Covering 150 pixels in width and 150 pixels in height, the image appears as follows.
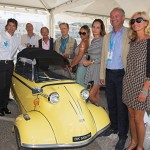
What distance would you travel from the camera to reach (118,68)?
3.10 m

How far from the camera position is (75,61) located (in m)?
3.92

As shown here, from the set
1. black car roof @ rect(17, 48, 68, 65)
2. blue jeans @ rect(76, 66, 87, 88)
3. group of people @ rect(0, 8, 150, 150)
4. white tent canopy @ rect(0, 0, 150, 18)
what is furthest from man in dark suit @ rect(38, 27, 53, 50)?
white tent canopy @ rect(0, 0, 150, 18)

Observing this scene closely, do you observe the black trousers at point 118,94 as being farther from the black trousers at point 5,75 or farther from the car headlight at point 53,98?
the black trousers at point 5,75

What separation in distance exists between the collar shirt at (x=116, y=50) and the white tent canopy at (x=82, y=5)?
3.33m

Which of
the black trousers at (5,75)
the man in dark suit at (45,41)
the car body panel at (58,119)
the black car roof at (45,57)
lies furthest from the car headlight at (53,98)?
the man in dark suit at (45,41)

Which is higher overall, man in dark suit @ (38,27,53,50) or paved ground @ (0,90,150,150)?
man in dark suit @ (38,27,53,50)

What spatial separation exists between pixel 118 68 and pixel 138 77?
505 mm

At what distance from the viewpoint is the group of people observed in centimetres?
259

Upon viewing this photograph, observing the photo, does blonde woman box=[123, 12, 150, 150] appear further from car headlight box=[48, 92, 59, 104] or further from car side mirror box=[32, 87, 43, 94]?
car side mirror box=[32, 87, 43, 94]

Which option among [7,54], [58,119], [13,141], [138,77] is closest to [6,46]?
[7,54]

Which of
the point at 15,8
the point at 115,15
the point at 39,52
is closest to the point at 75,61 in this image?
the point at 39,52

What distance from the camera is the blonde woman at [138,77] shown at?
2.55 metres

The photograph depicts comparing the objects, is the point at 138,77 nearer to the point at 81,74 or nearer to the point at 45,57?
the point at 81,74

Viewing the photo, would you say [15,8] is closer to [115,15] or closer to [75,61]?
[75,61]
